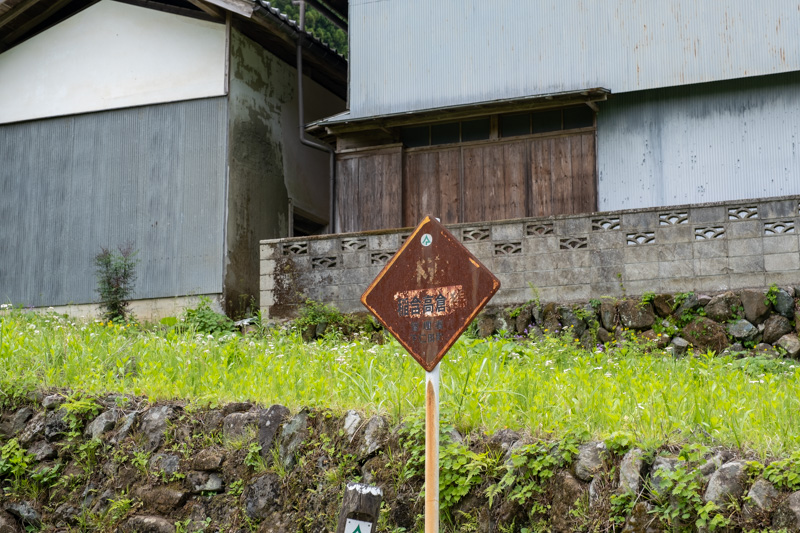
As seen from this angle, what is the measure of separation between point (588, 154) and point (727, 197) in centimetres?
239

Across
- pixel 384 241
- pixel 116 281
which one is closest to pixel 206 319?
pixel 116 281

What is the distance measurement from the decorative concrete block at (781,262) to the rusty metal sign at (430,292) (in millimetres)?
8597

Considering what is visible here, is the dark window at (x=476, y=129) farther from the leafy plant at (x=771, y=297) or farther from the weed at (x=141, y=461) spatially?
the weed at (x=141, y=461)

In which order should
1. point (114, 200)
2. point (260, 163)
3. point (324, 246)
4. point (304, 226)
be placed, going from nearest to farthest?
point (324, 246)
point (114, 200)
point (260, 163)
point (304, 226)

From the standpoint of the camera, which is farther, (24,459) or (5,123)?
(5,123)

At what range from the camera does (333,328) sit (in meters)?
15.5

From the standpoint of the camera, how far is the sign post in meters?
6.43

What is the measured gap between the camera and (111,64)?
1975cm

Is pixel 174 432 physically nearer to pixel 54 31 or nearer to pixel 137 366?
pixel 137 366

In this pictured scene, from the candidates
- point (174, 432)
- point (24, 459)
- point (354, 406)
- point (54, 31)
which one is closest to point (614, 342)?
point (354, 406)

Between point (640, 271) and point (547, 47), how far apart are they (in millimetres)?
4750

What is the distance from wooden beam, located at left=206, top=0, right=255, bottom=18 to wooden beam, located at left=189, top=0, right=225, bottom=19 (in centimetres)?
55

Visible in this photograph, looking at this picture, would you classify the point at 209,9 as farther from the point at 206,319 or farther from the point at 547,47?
the point at 547,47

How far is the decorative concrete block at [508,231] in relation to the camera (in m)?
15.3
